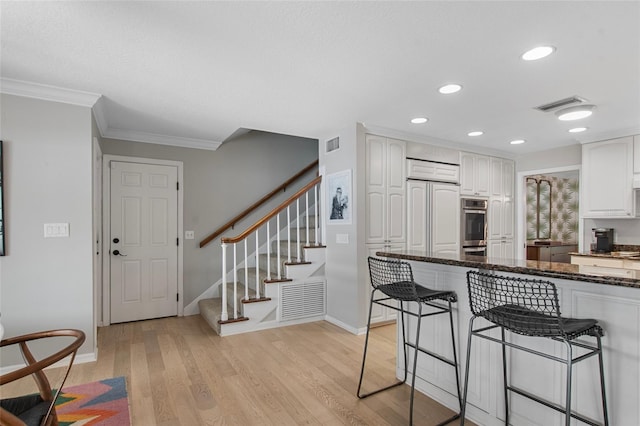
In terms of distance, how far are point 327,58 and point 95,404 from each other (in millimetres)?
2910

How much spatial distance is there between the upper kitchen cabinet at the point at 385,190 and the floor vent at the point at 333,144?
409mm

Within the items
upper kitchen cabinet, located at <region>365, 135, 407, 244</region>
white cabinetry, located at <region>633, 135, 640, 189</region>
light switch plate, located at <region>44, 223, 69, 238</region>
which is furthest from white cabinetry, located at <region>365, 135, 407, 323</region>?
light switch plate, located at <region>44, 223, 69, 238</region>

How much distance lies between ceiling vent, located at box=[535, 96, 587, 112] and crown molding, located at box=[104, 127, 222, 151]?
3.91m

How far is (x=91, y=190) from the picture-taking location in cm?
306

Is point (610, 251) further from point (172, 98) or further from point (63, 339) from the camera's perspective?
point (63, 339)

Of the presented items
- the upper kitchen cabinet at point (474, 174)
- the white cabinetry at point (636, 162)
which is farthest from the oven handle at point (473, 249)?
the white cabinetry at point (636, 162)

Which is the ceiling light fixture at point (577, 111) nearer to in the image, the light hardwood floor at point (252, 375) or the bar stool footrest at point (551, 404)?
the bar stool footrest at point (551, 404)

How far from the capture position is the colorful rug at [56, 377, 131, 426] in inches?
86.4

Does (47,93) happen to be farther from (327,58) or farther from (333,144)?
(333,144)

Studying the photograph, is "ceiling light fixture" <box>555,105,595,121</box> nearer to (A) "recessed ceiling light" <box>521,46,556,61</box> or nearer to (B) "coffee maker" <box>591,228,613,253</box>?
(A) "recessed ceiling light" <box>521,46,556,61</box>

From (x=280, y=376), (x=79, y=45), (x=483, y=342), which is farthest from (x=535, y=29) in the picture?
(x=280, y=376)

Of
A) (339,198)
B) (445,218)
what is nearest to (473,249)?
(445,218)

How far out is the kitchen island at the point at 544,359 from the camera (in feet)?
4.94

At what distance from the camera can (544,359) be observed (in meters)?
1.80
